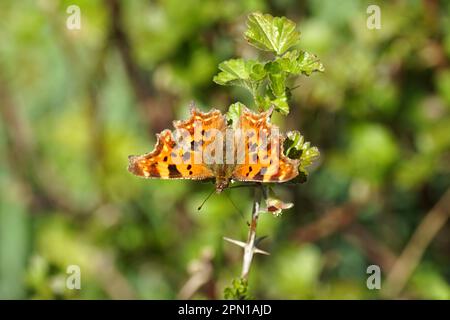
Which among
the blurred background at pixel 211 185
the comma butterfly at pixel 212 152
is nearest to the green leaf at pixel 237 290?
the comma butterfly at pixel 212 152

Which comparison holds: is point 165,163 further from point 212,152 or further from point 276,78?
point 276,78

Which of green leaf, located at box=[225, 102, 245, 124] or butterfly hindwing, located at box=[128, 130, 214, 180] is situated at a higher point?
green leaf, located at box=[225, 102, 245, 124]

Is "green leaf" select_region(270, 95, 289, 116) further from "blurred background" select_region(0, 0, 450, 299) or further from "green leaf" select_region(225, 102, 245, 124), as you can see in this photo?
"blurred background" select_region(0, 0, 450, 299)

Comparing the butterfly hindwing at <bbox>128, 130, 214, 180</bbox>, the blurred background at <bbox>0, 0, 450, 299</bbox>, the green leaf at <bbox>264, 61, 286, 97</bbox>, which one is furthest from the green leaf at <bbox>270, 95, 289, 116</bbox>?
the blurred background at <bbox>0, 0, 450, 299</bbox>

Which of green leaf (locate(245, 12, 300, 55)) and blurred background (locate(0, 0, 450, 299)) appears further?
blurred background (locate(0, 0, 450, 299))
